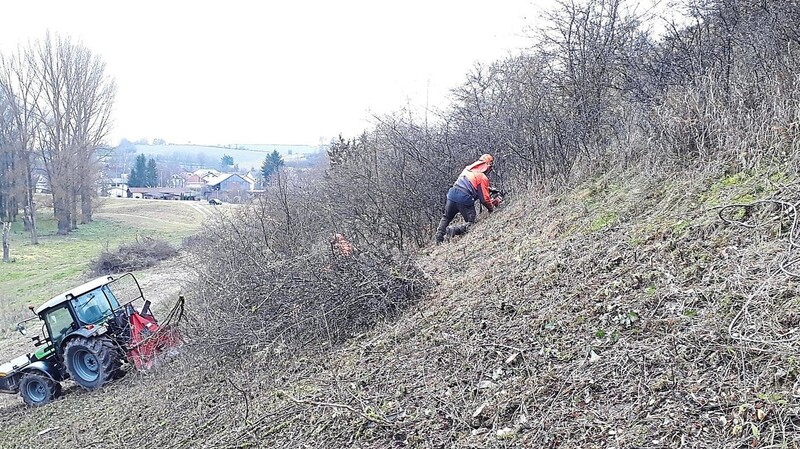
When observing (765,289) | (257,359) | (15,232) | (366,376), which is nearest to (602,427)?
(765,289)

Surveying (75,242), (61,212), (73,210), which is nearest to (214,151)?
(73,210)

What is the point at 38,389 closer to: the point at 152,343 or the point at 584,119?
the point at 152,343

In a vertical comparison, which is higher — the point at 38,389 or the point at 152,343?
the point at 152,343

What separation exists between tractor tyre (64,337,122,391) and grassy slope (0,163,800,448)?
1.68m

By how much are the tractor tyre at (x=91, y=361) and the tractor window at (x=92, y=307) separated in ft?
1.47

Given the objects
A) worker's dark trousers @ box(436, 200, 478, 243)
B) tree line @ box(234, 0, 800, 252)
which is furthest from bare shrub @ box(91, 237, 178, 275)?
worker's dark trousers @ box(436, 200, 478, 243)

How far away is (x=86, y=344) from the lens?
30.6ft

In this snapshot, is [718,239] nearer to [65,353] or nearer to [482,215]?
[482,215]

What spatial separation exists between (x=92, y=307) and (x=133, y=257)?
17.7 metres

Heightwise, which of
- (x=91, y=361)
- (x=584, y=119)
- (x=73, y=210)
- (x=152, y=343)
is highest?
(x=584, y=119)

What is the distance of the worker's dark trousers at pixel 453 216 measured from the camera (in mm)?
10164

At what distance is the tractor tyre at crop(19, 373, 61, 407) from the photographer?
9.52 meters

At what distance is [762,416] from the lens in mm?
2777

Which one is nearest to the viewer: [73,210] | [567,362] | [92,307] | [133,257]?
[567,362]
